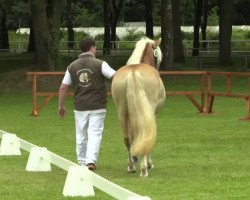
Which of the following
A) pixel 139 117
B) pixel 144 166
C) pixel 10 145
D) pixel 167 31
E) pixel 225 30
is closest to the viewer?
pixel 139 117

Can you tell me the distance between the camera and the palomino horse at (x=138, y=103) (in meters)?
10.5

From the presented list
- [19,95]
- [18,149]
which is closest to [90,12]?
[19,95]

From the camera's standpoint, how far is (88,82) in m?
11.7

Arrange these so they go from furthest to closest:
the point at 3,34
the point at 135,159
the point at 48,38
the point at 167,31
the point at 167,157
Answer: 1. the point at 3,34
2. the point at 167,31
3. the point at 48,38
4. the point at 167,157
5. the point at 135,159

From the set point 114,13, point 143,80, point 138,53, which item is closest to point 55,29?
point 138,53

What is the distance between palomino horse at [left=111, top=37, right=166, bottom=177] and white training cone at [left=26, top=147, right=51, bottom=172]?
4.32 ft

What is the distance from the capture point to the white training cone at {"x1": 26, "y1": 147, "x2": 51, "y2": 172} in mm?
11555

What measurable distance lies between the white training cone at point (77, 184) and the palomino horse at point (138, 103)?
132cm

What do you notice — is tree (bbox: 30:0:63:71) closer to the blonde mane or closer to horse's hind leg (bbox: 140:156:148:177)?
the blonde mane

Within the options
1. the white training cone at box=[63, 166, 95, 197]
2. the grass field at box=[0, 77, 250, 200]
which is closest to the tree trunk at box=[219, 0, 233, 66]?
the grass field at box=[0, 77, 250, 200]

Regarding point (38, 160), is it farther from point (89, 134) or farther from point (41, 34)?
point (41, 34)

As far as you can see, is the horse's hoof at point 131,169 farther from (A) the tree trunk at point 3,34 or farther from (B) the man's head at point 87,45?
(A) the tree trunk at point 3,34

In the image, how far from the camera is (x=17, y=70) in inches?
1513

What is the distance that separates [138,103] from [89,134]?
4.00 feet
